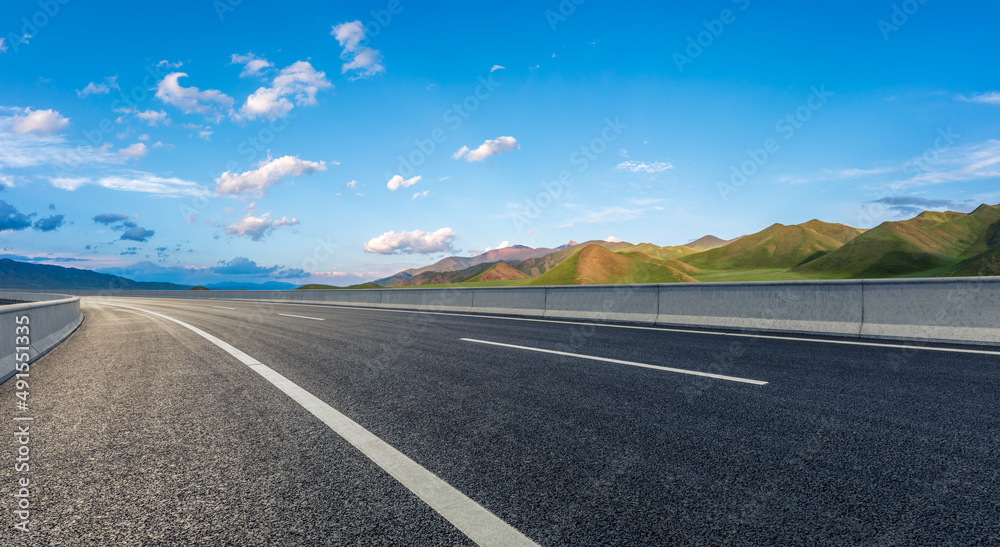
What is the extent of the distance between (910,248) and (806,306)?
14452 cm

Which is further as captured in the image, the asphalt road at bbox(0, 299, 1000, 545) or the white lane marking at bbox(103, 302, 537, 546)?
the asphalt road at bbox(0, 299, 1000, 545)

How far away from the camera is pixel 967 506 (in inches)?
94.7

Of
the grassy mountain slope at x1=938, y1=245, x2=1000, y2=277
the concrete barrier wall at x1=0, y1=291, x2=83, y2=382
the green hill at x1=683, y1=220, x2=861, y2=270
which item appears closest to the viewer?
the concrete barrier wall at x1=0, y1=291, x2=83, y2=382

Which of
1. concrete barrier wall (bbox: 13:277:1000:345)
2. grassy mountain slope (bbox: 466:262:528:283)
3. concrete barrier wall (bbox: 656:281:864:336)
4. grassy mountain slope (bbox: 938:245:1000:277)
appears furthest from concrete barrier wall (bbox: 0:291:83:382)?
grassy mountain slope (bbox: 466:262:528:283)

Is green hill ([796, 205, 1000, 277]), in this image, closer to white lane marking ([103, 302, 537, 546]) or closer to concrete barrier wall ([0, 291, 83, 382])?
white lane marking ([103, 302, 537, 546])

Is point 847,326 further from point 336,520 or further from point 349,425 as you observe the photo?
point 336,520

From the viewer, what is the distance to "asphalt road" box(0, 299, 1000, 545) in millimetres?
2295

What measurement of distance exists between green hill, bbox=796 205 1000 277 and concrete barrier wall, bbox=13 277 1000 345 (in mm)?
106200

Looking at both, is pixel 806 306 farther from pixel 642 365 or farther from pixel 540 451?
pixel 540 451

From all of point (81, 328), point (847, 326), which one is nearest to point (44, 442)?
point (847, 326)

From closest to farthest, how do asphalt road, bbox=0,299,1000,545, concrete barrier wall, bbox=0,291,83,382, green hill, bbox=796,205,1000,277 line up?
1. asphalt road, bbox=0,299,1000,545
2. concrete barrier wall, bbox=0,291,83,382
3. green hill, bbox=796,205,1000,277

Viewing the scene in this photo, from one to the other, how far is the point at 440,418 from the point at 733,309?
8095 millimetres

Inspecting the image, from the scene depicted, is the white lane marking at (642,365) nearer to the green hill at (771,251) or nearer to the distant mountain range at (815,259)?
the distant mountain range at (815,259)

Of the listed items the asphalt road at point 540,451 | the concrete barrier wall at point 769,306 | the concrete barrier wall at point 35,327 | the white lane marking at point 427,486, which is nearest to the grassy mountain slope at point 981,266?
the concrete barrier wall at point 769,306
